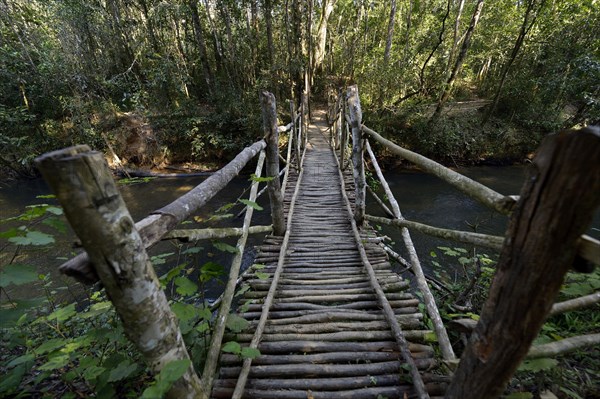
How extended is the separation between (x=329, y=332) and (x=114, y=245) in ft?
5.15

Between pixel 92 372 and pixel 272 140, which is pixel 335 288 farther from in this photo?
pixel 92 372

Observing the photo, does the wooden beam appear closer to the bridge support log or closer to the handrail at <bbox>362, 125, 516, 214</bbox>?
the bridge support log

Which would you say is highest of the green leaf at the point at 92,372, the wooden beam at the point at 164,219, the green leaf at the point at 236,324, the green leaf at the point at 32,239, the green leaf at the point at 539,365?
the wooden beam at the point at 164,219

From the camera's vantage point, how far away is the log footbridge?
25.9 inches

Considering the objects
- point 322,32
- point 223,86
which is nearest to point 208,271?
point 223,86

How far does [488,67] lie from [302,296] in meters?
20.1

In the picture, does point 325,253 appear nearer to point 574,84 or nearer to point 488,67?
point 574,84

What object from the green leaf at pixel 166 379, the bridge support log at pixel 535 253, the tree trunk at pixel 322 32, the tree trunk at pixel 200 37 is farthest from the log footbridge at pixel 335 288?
the tree trunk at pixel 322 32

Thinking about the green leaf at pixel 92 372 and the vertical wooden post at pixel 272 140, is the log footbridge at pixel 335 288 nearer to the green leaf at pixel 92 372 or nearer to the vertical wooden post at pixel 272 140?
the vertical wooden post at pixel 272 140

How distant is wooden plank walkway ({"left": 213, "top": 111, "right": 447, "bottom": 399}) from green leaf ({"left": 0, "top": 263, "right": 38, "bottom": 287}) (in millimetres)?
1051

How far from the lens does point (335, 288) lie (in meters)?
2.49

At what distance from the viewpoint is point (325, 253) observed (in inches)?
121

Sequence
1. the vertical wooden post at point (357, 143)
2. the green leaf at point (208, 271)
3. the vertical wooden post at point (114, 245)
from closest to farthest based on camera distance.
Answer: the vertical wooden post at point (114, 245) → the green leaf at point (208, 271) → the vertical wooden post at point (357, 143)

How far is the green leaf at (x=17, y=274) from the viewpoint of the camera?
40.9 inches
